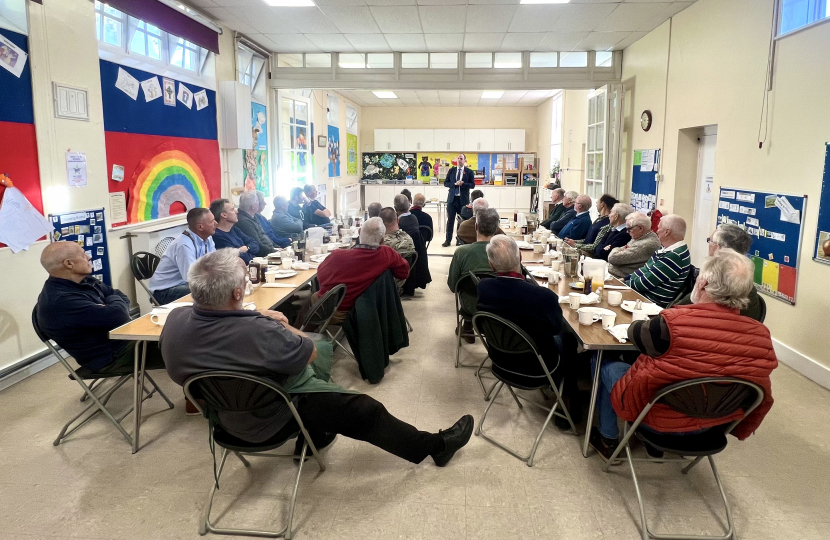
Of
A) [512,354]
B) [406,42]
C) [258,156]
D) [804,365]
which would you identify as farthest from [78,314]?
[406,42]

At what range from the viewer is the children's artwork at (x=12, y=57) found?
3.61 m

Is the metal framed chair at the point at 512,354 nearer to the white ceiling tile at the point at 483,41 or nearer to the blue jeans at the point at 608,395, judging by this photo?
the blue jeans at the point at 608,395

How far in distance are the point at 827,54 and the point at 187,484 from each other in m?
4.80

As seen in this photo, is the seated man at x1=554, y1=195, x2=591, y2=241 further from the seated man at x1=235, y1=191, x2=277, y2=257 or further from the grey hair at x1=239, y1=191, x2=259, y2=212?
the grey hair at x1=239, y1=191, x2=259, y2=212

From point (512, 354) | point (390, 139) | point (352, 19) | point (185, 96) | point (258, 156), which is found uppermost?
point (352, 19)

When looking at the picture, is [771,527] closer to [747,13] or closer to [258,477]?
[258,477]

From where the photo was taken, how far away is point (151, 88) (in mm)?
5387

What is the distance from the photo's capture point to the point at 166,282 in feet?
13.2

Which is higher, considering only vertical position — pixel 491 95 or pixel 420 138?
pixel 491 95

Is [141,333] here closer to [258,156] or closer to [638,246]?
[638,246]

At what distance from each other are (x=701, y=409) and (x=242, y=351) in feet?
5.85

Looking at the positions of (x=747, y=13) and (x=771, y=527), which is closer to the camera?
(x=771, y=527)

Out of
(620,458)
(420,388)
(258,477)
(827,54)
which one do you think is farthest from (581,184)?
(258,477)

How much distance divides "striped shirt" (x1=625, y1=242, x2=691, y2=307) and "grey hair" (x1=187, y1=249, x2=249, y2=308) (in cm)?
264
